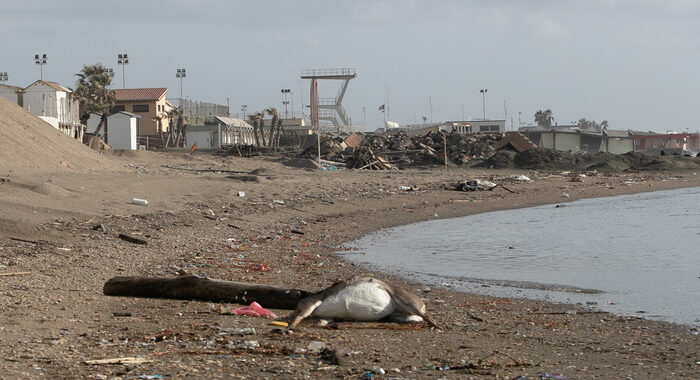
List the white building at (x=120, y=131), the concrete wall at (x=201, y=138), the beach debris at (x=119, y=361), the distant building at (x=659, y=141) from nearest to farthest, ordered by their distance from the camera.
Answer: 1. the beach debris at (x=119, y=361)
2. the white building at (x=120, y=131)
3. the concrete wall at (x=201, y=138)
4. the distant building at (x=659, y=141)

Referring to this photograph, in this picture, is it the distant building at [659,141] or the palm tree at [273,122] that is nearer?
the palm tree at [273,122]

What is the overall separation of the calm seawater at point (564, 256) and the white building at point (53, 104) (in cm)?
2674

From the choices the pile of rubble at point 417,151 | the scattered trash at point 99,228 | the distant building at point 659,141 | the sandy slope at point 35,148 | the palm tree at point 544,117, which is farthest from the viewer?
the palm tree at point 544,117

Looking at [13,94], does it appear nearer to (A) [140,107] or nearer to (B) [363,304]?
(A) [140,107]

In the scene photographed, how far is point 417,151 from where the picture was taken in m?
49.4

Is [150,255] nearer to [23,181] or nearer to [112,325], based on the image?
[112,325]

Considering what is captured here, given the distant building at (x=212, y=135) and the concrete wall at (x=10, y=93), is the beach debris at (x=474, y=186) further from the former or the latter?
the distant building at (x=212, y=135)

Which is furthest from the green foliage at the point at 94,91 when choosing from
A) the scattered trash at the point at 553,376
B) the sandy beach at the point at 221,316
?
the scattered trash at the point at 553,376

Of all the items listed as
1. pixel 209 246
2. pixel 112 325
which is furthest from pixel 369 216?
pixel 112 325

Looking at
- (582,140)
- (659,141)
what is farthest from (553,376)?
(659,141)

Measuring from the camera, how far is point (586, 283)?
480 inches

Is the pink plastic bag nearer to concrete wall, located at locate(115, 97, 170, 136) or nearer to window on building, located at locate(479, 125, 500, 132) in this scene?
concrete wall, located at locate(115, 97, 170, 136)

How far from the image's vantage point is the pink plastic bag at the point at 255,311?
7.75m

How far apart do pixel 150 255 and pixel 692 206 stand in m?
24.1
